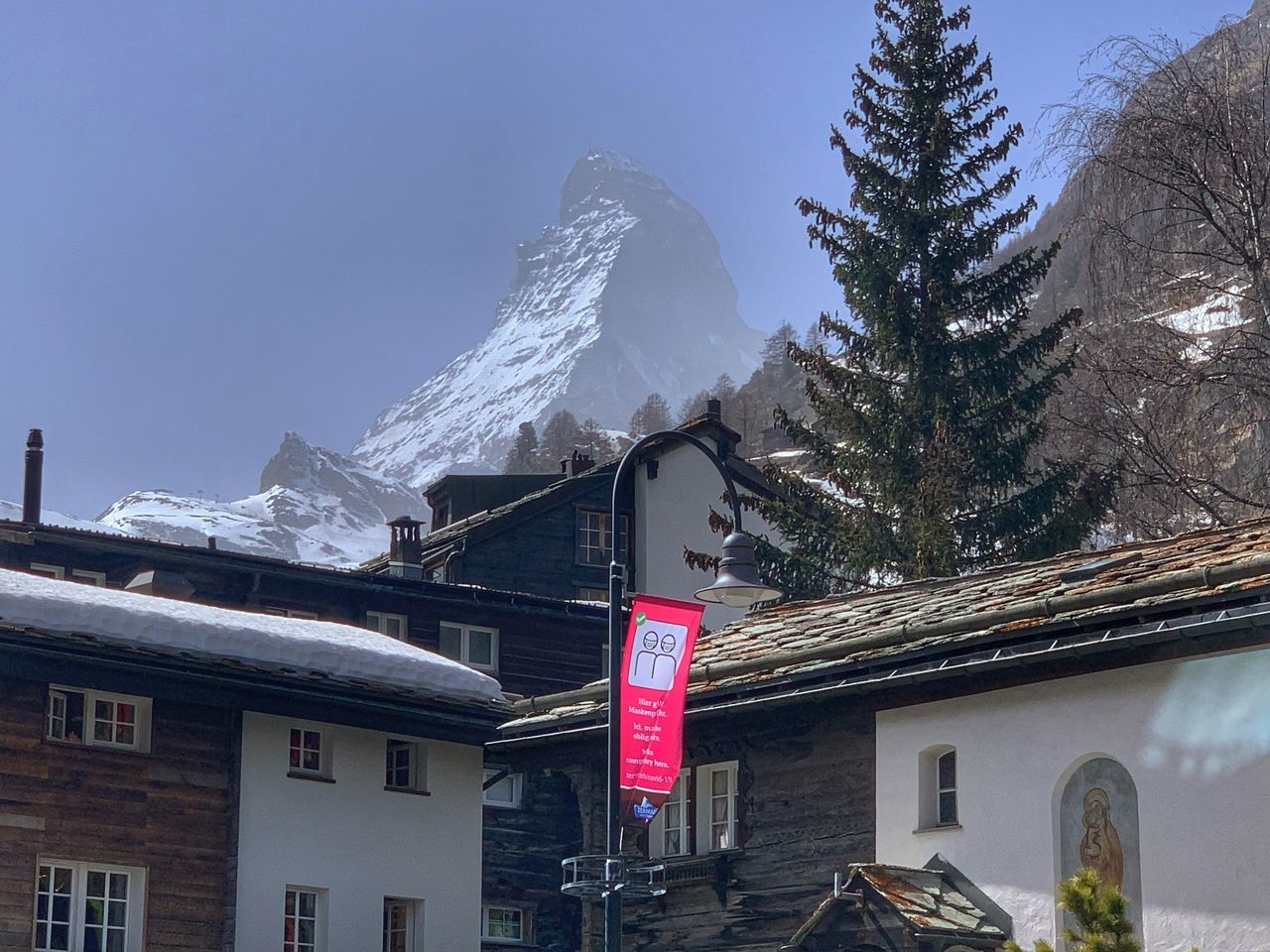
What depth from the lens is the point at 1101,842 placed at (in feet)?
63.8

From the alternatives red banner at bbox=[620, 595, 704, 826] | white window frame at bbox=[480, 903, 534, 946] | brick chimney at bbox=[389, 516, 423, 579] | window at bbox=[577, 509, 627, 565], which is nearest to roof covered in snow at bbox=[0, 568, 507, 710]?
red banner at bbox=[620, 595, 704, 826]

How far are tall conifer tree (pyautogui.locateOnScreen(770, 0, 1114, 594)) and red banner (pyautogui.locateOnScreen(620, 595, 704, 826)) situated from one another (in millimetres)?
17739

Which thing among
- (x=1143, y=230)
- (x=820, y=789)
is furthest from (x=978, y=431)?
(x=820, y=789)

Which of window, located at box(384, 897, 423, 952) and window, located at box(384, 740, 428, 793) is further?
window, located at box(384, 740, 428, 793)

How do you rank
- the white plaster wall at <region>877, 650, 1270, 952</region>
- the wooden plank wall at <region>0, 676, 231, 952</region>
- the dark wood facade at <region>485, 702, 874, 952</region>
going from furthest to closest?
the wooden plank wall at <region>0, 676, 231, 952</region>
the dark wood facade at <region>485, 702, 874, 952</region>
the white plaster wall at <region>877, 650, 1270, 952</region>

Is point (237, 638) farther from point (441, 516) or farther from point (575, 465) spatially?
point (441, 516)

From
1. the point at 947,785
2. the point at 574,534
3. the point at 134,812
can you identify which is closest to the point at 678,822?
the point at 947,785

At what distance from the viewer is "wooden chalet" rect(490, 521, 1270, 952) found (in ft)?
60.8

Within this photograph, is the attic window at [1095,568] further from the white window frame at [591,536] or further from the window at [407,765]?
the white window frame at [591,536]

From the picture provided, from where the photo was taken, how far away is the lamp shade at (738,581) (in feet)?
61.5

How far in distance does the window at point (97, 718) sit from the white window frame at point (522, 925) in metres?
14.2

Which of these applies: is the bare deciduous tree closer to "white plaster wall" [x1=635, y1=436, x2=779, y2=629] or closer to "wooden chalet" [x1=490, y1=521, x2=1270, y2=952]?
"wooden chalet" [x1=490, y1=521, x2=1270, y2=952]

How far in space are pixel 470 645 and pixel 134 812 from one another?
18.2m

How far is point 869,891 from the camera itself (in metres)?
19.5
